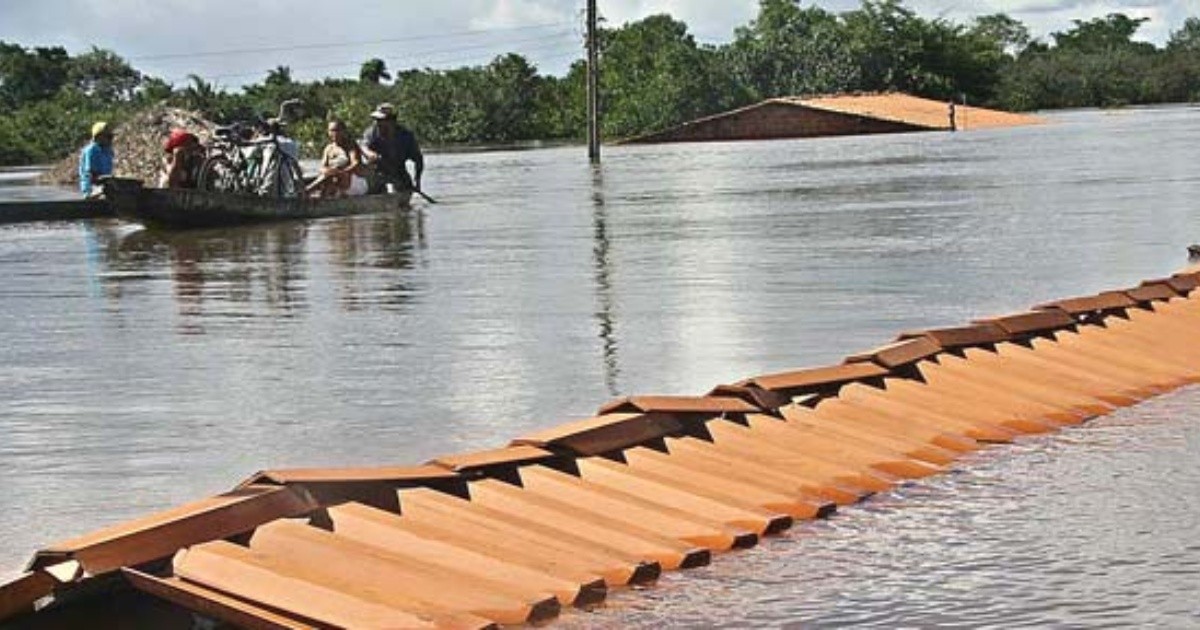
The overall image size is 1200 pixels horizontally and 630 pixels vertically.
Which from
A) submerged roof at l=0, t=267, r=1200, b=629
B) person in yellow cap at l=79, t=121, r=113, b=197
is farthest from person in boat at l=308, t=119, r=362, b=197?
submerged roof at l=0, t=267, r=1200, b=629

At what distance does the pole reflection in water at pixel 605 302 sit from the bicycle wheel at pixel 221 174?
16.3 feet

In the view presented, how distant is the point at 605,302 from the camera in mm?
14469

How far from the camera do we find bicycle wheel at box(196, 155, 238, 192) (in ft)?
93.8

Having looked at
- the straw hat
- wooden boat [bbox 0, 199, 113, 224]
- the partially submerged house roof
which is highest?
the straw hat

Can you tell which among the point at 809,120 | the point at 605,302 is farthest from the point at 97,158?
the point at 809,120

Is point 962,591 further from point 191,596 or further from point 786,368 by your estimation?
point 786,368

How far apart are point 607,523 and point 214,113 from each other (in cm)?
3924

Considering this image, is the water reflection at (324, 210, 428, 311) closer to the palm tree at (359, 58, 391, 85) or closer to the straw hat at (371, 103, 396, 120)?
the straw hat at (371, 103, 396, 120)

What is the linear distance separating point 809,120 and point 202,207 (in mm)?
68814

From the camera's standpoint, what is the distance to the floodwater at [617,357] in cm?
621

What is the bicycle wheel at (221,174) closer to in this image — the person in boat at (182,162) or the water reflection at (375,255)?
the person in boat at (182,162)

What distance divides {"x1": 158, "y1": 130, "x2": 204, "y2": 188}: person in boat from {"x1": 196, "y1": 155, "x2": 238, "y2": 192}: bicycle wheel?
19 centimetres

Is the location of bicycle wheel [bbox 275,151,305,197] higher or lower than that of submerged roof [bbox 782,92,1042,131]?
higher

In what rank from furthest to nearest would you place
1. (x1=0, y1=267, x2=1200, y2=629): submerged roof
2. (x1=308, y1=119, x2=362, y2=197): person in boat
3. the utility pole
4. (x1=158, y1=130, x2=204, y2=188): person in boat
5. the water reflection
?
the utility pole < (x1=308, y1=119, x2=362, y2=197): person in boat < (x1=158, y1=130, x2=204, y2=188): person in boat < the water reflection < (x1=0, y1=267, x2=1200, y2=629): submerged roof
